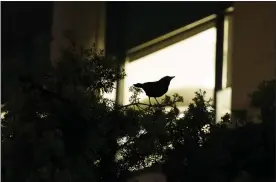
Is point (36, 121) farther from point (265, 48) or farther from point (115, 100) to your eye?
point (265, 48)

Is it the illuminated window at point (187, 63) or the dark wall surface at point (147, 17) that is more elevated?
the dark wall surface at point (147, 17)

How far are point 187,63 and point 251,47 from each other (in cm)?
14

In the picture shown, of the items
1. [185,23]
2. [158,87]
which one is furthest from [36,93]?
[185,23]

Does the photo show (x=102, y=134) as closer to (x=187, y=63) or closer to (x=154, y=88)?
(x=154, y=88)

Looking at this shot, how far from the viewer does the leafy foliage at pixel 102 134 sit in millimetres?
666

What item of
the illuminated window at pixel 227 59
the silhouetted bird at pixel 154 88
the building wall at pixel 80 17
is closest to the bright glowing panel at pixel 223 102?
the illuminated window at pixel 227 59

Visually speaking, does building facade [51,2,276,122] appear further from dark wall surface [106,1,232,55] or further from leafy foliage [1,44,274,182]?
leafy foliage [1,44,274,182]

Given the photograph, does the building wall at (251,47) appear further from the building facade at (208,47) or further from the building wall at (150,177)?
the building wall at (150,177)

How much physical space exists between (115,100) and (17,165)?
190 mm

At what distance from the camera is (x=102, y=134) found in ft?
2.30

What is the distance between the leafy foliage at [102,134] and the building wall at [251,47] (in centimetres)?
15

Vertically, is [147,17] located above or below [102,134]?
above

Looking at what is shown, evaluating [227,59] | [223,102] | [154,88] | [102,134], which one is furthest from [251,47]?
[102,134]

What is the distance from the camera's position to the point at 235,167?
2.32ft
